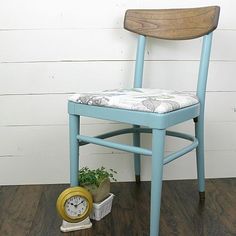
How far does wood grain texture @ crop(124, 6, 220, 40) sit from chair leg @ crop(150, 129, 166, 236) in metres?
0.41

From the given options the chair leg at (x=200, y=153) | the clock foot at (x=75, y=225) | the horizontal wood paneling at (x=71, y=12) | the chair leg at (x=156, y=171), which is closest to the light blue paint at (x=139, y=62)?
the horizontal wood paneling at (x=71, y=12)

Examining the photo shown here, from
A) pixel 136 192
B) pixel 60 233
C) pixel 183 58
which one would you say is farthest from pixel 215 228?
pixel 183 58

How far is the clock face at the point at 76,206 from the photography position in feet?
3.28

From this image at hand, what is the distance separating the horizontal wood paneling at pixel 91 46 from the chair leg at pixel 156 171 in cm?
51

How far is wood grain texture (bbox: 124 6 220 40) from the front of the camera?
1.06 meters

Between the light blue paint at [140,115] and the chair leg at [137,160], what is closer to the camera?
the light blue paint at [140,115]

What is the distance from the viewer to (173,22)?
3.74 feet

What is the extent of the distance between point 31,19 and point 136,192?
0.74m

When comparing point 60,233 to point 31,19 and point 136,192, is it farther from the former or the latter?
point 31,19

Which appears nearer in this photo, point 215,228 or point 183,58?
point 215,228

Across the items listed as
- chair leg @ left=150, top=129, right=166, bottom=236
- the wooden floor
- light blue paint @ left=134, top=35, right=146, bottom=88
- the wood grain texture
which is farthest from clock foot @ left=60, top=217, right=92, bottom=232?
the wood grain texture

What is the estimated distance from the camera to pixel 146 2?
1.25m

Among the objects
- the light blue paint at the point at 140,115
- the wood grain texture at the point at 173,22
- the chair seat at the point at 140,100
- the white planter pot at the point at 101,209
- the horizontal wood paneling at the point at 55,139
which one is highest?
the wood grain texture at the point at 173,22

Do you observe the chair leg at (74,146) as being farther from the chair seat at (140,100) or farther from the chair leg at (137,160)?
the chair leg at (137,160)
